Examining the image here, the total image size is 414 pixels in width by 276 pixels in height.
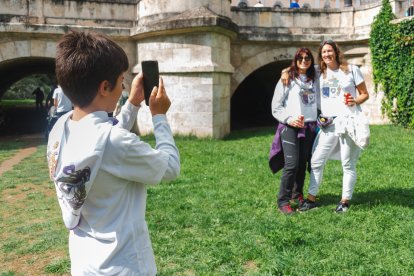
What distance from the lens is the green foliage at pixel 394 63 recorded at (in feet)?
34.4

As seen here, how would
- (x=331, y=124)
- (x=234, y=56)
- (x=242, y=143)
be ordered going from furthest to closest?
(x=234, y=56) < (x=242, y=143) < (x=331, y=124)

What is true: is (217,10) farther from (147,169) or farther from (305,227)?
(147,169)

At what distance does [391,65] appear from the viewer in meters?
11.0

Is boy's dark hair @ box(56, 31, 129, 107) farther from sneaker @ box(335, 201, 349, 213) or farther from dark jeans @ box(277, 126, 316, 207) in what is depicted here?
sneaker @ box(335, 201, 349, 213)

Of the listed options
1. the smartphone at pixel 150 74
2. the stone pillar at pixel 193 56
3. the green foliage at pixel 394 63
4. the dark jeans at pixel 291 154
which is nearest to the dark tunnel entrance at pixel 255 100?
the green foliage at pixel 394 63

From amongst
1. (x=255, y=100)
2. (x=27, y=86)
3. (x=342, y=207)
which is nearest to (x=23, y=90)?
(x=27, y=86)

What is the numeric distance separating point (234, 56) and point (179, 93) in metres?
2.93

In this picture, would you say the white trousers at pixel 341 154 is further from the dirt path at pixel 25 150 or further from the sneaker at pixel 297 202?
the dirt path at pixel 25 150

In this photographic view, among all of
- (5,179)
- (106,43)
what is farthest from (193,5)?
(106,43)

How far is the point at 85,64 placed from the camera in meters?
1.38

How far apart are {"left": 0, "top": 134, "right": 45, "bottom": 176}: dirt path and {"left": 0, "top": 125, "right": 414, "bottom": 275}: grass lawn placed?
1.41 meters

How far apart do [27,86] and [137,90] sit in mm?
44034

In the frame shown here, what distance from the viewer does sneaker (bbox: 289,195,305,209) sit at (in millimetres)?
4324

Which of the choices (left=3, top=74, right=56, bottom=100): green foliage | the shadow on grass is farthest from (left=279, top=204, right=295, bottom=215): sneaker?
(left=3, top=74, right=56, bottom=100): green foliage
